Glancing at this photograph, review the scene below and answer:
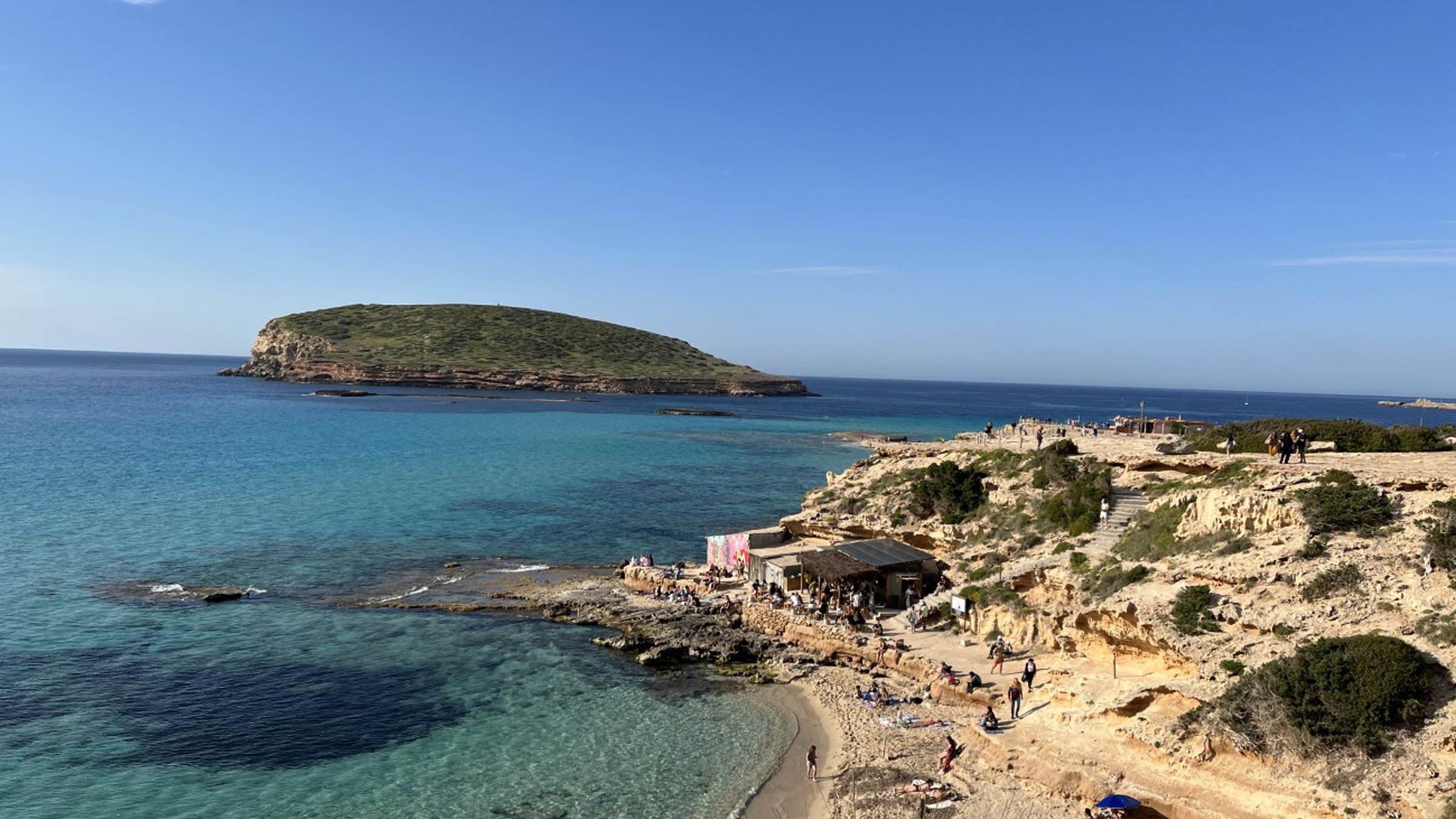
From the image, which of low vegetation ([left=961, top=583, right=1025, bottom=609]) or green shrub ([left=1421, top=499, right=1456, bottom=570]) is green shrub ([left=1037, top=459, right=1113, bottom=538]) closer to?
low vegetation ([left=961, top=583, right=1025, bottom=609])

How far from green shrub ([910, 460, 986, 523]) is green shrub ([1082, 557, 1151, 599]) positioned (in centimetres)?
835

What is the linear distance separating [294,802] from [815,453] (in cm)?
6367

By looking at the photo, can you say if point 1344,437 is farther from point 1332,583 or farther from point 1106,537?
point 1332,583

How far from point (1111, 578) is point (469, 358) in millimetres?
157288

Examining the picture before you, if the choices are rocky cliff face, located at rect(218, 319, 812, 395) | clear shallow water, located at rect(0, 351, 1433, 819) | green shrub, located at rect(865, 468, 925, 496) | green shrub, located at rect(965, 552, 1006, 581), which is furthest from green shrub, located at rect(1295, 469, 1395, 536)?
rocky cliff face, located at rect(218, 319, 812, 395)

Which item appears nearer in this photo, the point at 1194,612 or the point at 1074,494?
the point at 1194,612

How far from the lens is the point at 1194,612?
1873 centimetres

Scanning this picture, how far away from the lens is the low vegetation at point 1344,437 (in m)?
28.4

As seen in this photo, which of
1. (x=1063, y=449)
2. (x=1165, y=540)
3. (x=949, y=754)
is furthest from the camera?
(x=1063, y=449)

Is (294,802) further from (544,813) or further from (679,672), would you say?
(679,672)

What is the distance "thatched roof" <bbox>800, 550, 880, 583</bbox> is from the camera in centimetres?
2819

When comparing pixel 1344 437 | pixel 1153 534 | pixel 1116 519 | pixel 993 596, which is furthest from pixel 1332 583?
pixel 1344 437

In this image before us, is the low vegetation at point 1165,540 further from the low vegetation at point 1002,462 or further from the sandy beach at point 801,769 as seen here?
the sandy beach at point 801,769

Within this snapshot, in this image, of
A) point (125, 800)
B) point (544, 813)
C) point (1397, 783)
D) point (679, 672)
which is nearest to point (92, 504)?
point (125, 800)
